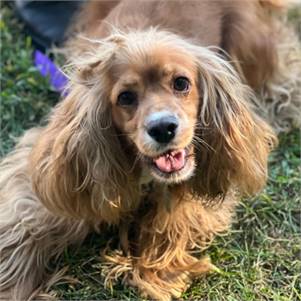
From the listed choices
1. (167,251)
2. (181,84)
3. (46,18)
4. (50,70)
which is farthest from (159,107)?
(46,18)

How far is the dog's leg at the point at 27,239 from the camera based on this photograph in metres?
3.27

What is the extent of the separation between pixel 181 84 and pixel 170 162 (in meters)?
0.31

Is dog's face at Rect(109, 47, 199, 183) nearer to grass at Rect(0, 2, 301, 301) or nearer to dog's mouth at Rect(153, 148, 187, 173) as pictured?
dog's mouth at Rect(153, 148, 187, 173)

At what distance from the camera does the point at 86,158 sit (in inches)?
121

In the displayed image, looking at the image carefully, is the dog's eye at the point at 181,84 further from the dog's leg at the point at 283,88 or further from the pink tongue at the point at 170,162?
the dog's leg at the point at 283,88

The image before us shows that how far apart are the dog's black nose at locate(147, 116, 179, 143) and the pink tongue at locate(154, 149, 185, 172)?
16cm

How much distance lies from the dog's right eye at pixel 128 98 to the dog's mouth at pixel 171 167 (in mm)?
225

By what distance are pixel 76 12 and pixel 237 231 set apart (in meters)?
1.87

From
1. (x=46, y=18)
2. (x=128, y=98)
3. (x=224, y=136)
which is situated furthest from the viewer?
(x=46, y=18)

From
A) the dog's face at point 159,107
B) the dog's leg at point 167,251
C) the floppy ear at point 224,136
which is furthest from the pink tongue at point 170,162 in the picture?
the dog's leg at point 167,251

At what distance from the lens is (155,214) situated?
10.9 feet

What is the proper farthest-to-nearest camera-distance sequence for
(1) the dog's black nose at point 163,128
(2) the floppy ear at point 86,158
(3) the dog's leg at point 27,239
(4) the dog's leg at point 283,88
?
(4) the dog's leg at point 283,88 → (3) the dog's leg at point 27,239 → (2) the floppy ear at point 86,158 → (1) the dog's black nose at point 163,128

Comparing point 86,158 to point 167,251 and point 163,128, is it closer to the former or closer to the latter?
point 163,128

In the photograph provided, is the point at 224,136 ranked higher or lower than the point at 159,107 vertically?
lower
